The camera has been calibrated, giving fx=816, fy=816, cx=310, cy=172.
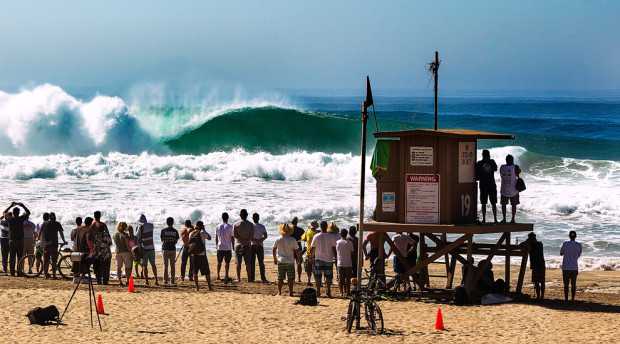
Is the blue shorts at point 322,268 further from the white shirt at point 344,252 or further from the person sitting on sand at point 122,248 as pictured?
the person sitting on sand at point 122,248

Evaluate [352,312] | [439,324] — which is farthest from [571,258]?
[352,312]

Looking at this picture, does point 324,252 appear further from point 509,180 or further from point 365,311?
point 509,180

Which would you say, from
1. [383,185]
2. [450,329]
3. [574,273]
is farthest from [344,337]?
[574,273]

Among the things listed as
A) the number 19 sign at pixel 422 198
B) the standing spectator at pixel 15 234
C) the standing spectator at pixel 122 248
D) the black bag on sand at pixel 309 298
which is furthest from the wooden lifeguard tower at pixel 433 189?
the standing spectator at pixel 15 234

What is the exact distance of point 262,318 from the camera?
1157 cm

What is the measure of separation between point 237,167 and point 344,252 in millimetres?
22909

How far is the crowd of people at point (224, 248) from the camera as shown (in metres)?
13.1

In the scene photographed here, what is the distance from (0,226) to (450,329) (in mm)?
8904

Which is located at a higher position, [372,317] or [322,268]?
[322,268]

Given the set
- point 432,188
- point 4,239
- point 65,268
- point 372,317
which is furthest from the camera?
point 65,268

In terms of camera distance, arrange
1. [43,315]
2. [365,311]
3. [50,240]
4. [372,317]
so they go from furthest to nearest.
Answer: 1. [50,240]
2. [43,315]
3. [365,311]
4. [372,317]

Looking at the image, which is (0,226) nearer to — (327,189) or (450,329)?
(450,329)

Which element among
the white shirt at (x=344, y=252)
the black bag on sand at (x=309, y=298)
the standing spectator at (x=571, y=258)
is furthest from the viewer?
the standing spectator at (x=571, y=258)

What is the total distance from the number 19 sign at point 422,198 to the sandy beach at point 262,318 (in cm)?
138
